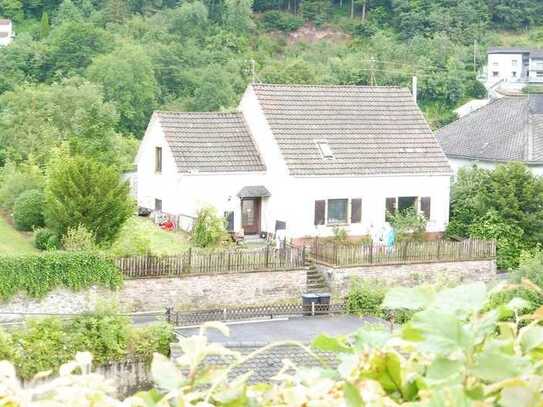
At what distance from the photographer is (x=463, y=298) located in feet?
5.85

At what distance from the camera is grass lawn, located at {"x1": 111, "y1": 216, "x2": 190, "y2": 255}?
22.7 meters

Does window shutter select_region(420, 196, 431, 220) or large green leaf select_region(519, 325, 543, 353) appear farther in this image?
window shutter select_region(420, 196, 431, 220)

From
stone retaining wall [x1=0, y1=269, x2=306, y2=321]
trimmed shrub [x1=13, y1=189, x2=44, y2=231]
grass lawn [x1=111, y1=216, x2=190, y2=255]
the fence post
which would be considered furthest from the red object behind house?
the fence post

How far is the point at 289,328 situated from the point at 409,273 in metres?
5.90

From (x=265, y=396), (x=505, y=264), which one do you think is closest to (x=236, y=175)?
(x=505, y=264)

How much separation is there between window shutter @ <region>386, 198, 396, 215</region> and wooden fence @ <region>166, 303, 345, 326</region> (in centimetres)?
576

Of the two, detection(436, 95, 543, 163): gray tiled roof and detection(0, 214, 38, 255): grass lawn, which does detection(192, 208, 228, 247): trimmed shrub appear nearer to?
detection(0, 214, 38, 255): grass lawn

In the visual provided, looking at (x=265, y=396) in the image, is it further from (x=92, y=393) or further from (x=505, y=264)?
(x=505, y=264)

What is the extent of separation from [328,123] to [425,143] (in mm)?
2693

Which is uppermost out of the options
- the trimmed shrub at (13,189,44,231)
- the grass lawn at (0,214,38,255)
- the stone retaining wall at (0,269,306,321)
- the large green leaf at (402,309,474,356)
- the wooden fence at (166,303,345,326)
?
the large green leaf at (402,309,474,356)

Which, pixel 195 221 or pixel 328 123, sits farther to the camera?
pixel 328 123

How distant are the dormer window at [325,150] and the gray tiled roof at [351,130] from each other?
4.1 inches

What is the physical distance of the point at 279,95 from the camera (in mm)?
29141

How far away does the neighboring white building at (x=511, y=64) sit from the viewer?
292 ft
